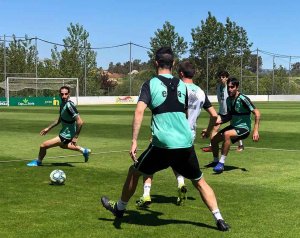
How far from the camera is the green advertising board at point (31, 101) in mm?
55009

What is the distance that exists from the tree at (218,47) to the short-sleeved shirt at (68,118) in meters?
58.7

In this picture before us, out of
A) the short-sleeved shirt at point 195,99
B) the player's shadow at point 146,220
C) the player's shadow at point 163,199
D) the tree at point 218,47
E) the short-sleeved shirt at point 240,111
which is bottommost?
the player's shadow at point 163,199

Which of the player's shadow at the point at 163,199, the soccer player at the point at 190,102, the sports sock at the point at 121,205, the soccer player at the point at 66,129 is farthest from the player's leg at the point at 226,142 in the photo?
the sports sock at the point at 121,205

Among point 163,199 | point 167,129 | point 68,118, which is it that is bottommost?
point 163,199

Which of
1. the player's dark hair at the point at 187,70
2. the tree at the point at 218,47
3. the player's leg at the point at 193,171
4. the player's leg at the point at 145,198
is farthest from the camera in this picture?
the tree at the point at 218,47

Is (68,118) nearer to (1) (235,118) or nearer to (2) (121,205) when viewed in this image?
(1) (235,118)

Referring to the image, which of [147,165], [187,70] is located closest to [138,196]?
[187,70]

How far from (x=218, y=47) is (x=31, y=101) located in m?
32.4

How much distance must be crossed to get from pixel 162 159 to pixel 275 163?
6306 millimetres

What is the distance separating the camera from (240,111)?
10695 mm

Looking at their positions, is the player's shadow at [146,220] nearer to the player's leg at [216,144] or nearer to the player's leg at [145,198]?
the player's leg at [145,198]

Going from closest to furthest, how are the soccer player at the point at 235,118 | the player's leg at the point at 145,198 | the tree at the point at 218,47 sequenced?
the player's leg at the point at 145,198
the soccer player at the point at 235,118
the tree at the point at 218,47

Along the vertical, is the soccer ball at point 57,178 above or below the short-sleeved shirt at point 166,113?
below

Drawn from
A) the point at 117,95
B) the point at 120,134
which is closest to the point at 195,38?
the point at 117,95
